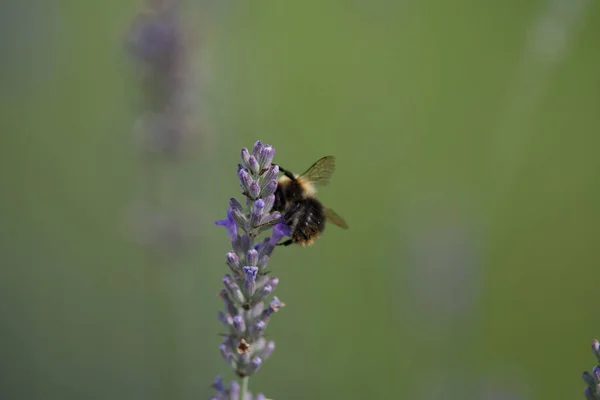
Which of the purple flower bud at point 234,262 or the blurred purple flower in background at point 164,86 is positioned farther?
the blurred purple flower in background at point 164,86

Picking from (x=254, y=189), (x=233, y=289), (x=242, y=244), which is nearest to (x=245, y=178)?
(x=254, y=189)

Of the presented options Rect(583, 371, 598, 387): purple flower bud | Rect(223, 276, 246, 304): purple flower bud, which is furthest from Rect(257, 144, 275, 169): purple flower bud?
Rect(583, 371, 598, 387): purple flower bud

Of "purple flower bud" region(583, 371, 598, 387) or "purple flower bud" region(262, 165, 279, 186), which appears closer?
"purple flower bud" region(583, 371, 598, 387)

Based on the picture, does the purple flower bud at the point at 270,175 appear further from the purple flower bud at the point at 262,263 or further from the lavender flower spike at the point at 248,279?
the purple flower bud at the point at 262,263

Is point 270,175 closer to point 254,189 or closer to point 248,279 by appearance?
point 254,189

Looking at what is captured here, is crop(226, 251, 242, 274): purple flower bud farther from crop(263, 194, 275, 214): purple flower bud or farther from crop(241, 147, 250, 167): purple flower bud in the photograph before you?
crop(241, 147, 250, 167): purple flower bud

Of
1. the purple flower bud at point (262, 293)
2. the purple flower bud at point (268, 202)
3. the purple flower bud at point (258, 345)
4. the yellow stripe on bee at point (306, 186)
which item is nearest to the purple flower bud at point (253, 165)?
the purple flower bud at point (268, 202)
